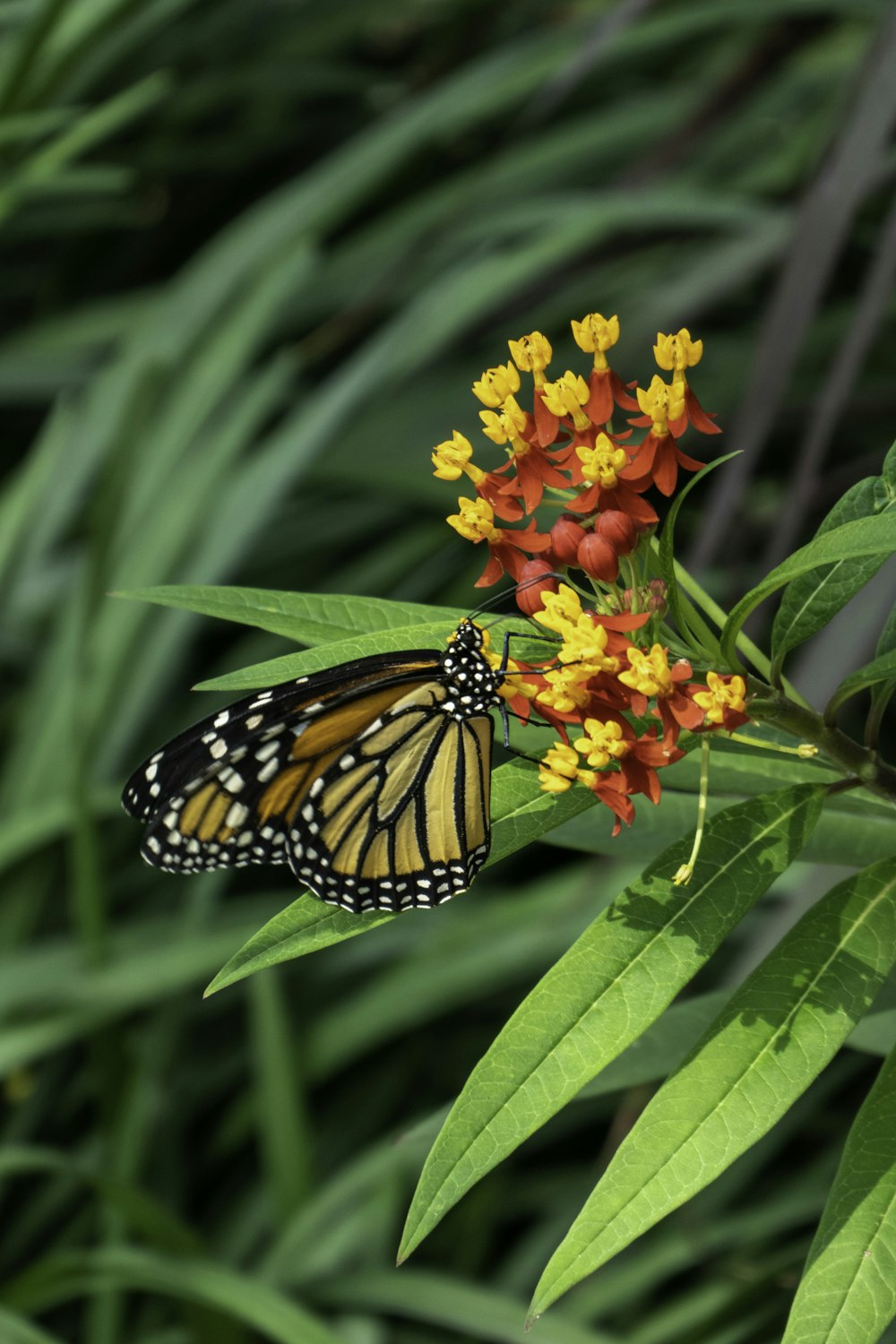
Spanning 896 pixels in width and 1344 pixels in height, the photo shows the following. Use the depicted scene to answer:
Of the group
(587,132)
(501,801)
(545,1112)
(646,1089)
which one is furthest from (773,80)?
(545,1112)

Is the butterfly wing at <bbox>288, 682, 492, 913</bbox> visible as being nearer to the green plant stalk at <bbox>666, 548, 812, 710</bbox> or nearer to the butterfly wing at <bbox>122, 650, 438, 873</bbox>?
the butterfly wing at <bbox>122, 650, 438, 873</bbox>

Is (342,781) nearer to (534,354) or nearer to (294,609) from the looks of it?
(294,609)

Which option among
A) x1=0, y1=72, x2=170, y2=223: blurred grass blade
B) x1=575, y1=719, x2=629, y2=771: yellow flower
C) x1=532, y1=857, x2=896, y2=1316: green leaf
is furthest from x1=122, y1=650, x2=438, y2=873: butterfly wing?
x1=0, y1=72, x2=170, y2=223: blurred grass blade

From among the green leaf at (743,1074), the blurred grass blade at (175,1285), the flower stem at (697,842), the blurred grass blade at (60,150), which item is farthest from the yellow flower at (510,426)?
the blurred grass blade at (60,150)

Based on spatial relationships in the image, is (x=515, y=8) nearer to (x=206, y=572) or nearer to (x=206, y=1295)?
(x=206, y=572)

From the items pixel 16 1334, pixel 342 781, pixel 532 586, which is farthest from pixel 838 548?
pixel 16 1334

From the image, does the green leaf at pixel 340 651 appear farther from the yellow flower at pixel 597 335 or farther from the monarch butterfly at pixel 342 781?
the yellow flower at pixel 597 335

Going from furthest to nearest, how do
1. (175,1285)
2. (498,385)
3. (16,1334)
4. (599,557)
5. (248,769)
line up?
Answer: (175,1285)
(16,1334)
(248,769)
(498,385)
(599,557)
